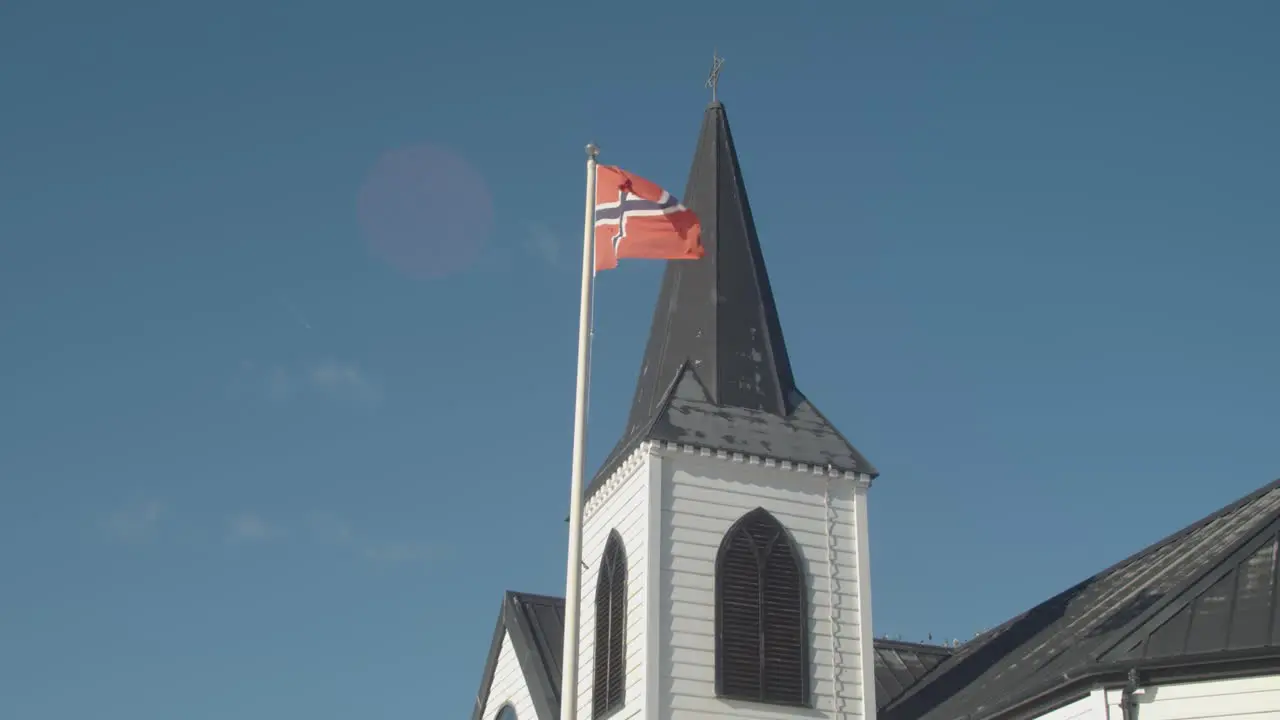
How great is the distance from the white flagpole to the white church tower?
6822 millimetres

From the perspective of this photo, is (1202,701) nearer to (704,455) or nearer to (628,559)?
(704,455)

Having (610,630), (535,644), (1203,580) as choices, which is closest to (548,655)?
(535,644)

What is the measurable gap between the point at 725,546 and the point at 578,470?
844cm

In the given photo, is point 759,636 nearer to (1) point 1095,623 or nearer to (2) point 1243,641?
(1) point 1095,623

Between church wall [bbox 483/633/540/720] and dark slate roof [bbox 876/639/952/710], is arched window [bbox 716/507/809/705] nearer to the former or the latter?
dark slate roof [bbox 876/639/952/710]

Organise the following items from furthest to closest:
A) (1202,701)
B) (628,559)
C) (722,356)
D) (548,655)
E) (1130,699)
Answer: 1. (548,655)
2. (722,356)
3. (628,559)
4. (1130,699)
5. (1202,701)

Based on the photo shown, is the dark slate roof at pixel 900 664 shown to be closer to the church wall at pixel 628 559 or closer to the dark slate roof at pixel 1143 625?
the dark slate roof at pixel 1143 625

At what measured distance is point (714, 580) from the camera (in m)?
24.7

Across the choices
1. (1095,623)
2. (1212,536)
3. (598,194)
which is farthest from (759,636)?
(598,194)

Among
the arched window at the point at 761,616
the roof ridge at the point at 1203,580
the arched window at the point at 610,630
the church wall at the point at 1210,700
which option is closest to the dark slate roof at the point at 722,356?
the arched window at the point at 761,616

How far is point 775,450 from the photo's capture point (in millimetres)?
25906

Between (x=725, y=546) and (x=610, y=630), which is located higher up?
(x=725, y=546)

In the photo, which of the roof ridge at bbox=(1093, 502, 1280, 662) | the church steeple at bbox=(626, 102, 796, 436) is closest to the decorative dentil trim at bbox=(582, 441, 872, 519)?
the church steeple at bbox=(626, 102, 796, 436)

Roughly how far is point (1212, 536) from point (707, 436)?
7981mm
